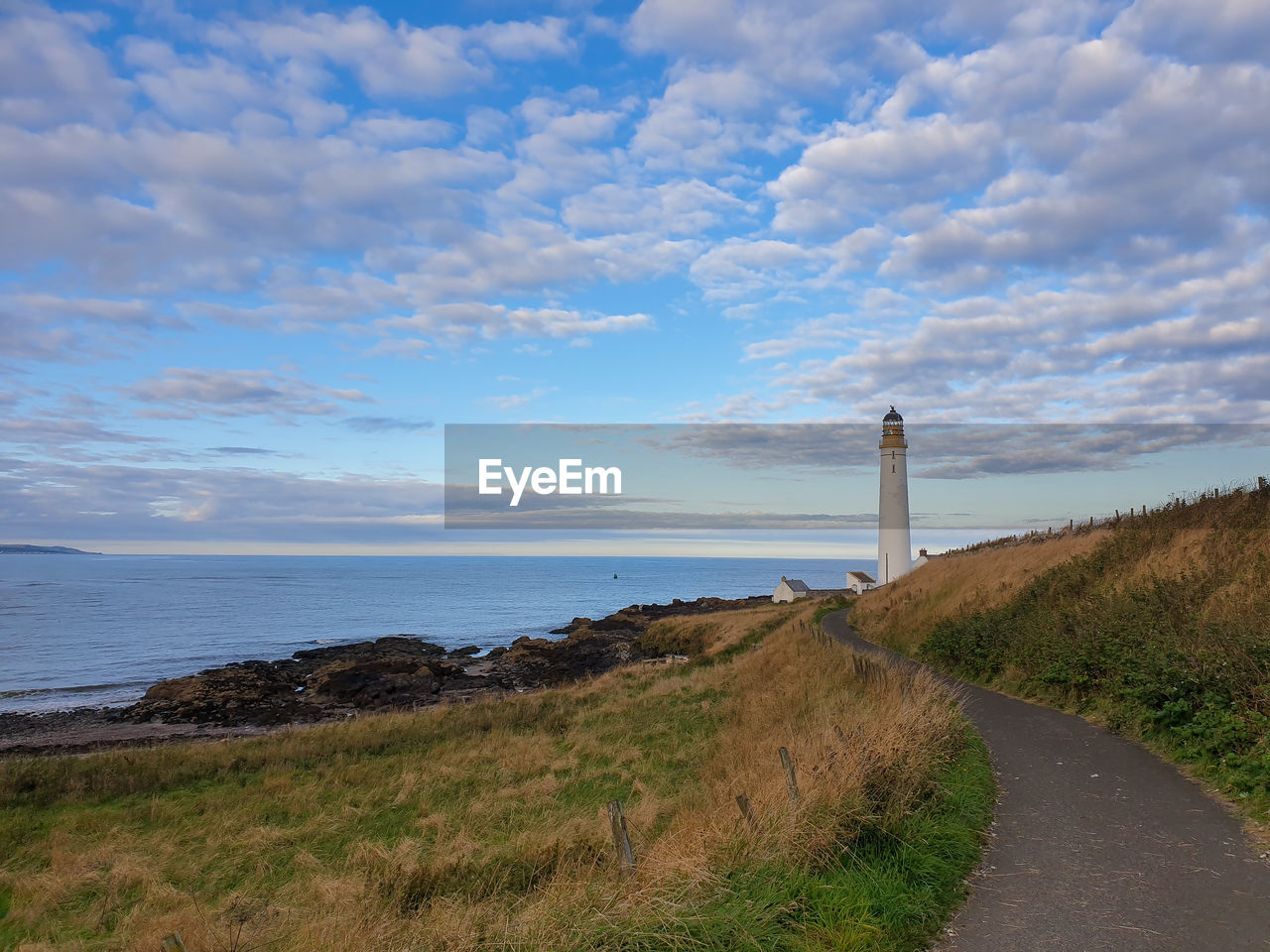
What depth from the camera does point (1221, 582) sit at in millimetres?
12836

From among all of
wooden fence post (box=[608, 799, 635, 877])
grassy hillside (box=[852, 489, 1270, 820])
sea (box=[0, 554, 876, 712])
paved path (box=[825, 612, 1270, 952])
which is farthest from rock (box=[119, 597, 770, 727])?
paved path (box=[825, 612, 1270, 952])

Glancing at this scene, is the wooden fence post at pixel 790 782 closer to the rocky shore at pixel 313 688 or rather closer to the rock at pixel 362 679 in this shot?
the rocky shore at pixel 313 688

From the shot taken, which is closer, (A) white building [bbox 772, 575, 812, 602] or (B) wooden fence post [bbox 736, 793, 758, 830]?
(B) wooden fence post [bbox 736, 793, 758, 830]

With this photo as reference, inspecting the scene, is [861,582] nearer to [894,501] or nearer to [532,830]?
[894,501]

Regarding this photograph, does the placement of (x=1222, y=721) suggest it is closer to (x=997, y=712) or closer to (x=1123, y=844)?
(x=1123, y=844)

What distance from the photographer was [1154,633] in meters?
11.5

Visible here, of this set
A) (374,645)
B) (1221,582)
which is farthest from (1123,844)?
(374,645)

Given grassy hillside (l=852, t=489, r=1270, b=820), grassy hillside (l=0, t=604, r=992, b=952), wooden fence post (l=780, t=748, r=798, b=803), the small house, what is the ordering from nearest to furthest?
grassy hillside (l=0, t=604, r=992, b=952) < wooden fence post (l=780, t=748, r=798, b=803) < grassy hillside (l=852, t=489, r=1270, b=820) < the small house

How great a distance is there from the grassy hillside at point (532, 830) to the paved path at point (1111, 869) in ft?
1.38

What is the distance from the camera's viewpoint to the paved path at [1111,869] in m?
5.31

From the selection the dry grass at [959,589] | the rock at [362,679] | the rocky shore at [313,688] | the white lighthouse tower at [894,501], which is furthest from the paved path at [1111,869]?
the white lighthouse tower at [894,501]

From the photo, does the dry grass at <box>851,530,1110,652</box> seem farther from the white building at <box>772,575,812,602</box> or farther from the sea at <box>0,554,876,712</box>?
the sea at <box>0,554,876,712</box>

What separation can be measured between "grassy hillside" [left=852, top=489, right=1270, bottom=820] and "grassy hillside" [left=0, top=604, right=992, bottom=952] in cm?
271

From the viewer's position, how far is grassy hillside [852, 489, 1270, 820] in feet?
29.3
